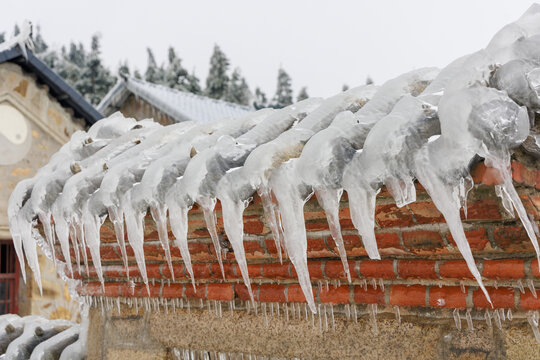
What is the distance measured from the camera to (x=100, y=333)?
2.87m

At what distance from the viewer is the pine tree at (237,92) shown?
2236cm

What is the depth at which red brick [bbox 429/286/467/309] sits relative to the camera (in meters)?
1.63

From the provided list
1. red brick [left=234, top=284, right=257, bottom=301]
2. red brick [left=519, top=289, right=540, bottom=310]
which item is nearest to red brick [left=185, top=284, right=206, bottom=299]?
red brick [left=234, top=284, right=257, bottom=301]

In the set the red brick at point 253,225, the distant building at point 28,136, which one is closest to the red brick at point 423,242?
the red brick at point 253,225

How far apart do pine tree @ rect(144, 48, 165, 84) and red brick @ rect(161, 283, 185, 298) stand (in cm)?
2356

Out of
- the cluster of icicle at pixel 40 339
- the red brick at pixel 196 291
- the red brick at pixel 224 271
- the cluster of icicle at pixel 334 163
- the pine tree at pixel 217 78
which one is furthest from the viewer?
the pine tree at pixel 217 78

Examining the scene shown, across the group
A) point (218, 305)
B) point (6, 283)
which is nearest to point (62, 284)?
point (6, 283)

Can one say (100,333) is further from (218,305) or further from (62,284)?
(62,284)

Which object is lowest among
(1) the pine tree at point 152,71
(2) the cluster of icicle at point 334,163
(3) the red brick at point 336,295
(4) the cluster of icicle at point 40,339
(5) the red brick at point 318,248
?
(4) the cluster of icicle at point 40,339

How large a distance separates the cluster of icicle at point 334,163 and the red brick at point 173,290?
0.34 metres

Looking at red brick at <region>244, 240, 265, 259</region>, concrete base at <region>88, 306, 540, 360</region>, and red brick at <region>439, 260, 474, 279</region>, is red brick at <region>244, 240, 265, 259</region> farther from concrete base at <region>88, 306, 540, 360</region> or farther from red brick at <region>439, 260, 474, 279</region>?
red brick at <region>439, 260, 474, 279</region>

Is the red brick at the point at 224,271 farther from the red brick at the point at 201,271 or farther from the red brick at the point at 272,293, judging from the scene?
the red brick at the point at 272,293

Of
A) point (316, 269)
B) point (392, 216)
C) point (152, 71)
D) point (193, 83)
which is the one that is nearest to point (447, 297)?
point (392, 216)

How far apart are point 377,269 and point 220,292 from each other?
748mm
